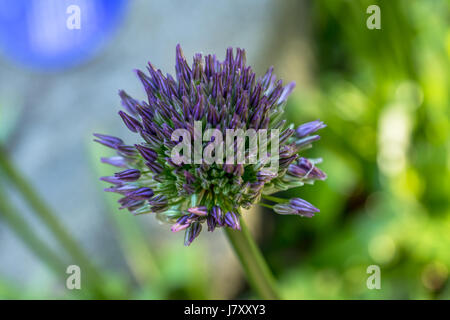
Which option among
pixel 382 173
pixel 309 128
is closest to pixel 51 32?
pixel 382 173

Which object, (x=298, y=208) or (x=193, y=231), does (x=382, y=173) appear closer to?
(x=298, y=208)

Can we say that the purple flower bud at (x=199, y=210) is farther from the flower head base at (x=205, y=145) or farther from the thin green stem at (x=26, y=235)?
the thin green stem at (x=26, y=235)

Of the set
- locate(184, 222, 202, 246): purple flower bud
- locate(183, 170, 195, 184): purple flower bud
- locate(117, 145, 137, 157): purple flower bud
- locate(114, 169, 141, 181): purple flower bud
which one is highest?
locate(117, 145, 137, 157): purple flower bud

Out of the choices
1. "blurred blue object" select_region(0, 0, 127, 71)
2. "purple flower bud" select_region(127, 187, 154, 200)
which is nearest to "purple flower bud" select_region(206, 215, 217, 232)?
"purple flower bud" select_region(127, 187, 154, 200)

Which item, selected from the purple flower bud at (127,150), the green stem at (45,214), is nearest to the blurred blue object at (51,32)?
the green stem at (45,214)

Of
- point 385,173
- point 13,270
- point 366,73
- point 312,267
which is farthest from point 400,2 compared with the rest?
point 13,270

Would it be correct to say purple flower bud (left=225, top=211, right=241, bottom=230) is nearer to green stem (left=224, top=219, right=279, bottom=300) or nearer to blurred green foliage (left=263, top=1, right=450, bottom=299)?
green stem (left=224, top=219, right=279, bottom=300)
